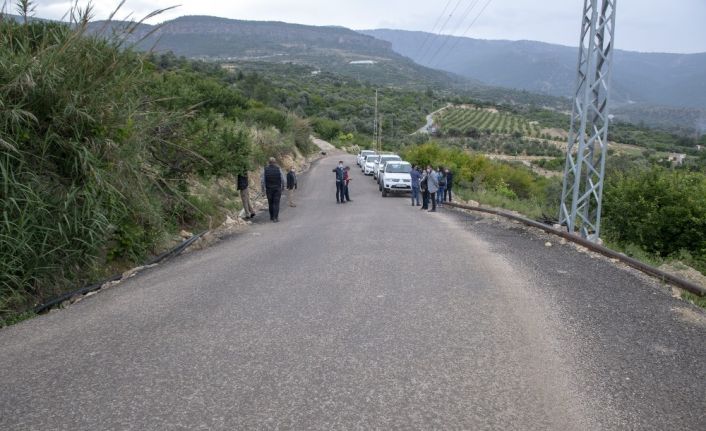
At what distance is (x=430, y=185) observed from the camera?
72.4 ft

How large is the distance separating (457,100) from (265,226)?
14241 cm

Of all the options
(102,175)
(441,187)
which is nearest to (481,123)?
(441,187)

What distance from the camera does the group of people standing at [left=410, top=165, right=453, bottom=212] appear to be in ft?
72.1

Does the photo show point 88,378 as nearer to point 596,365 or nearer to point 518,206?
point 596,365

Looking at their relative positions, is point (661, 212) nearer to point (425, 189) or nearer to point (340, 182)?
point (425, 189)

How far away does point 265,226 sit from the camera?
1700 cm

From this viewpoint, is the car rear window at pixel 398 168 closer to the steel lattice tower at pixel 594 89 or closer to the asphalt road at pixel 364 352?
the steel lattice tower at pixel 594 89

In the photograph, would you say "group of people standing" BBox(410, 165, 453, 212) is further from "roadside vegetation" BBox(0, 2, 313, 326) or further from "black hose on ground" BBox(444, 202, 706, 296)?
"roadside vegetation" BBox(0, 2, 313, 326)

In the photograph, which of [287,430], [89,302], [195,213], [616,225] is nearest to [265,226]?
[195,213]

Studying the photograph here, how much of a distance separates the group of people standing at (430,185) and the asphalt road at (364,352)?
1213 cm

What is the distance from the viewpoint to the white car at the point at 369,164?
46.5m

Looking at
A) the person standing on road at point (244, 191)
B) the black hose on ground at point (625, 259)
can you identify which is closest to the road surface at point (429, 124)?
the person standing on road at point (244, 191)

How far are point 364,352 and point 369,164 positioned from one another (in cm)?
4179

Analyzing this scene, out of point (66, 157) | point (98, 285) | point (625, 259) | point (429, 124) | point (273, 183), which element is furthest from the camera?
point (429, 124)
